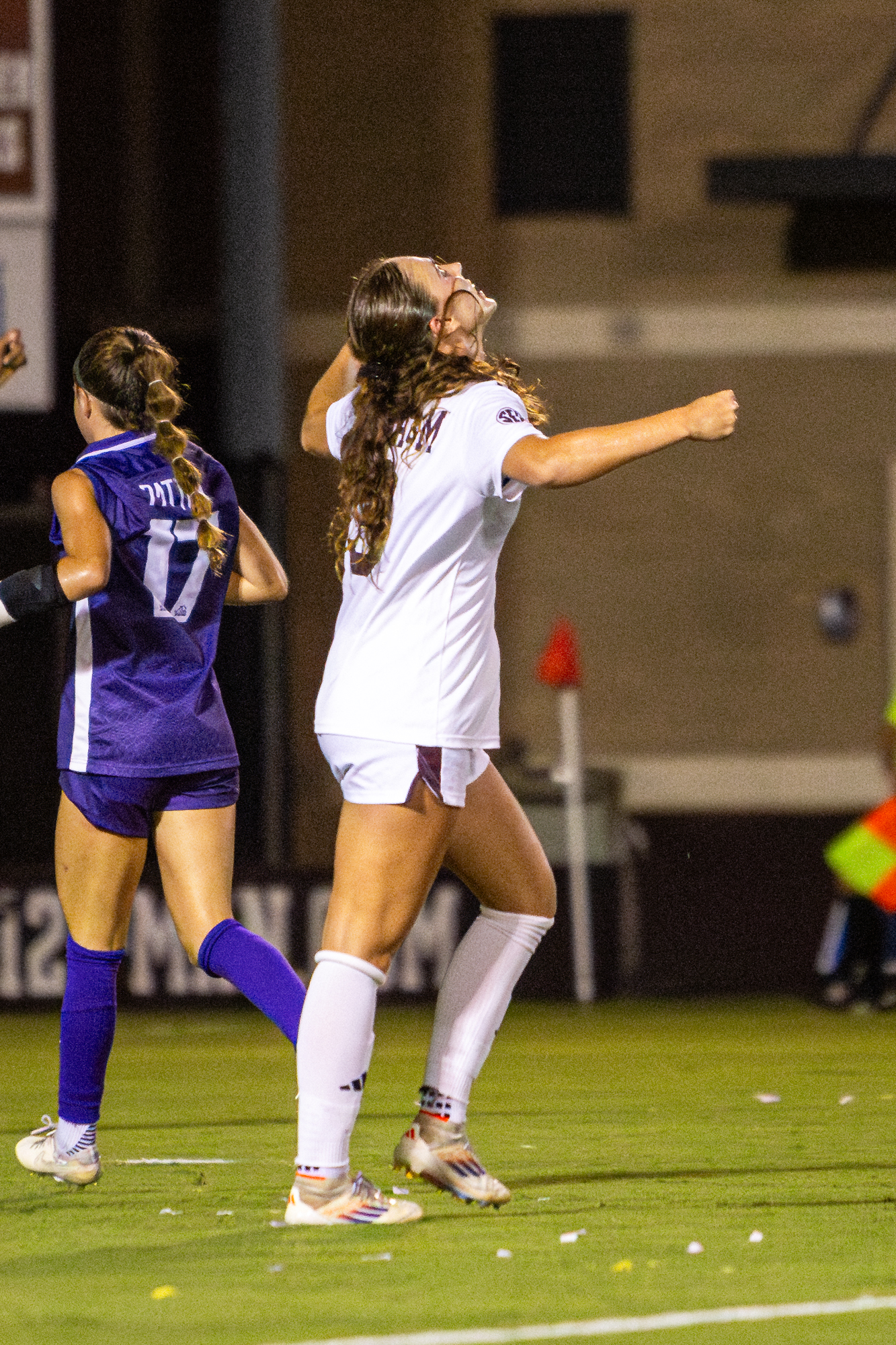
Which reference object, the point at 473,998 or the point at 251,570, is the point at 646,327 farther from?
the point at 473,998

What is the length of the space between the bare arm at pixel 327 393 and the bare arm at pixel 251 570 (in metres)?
0.35

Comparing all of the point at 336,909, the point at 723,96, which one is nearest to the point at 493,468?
the point at 336,909

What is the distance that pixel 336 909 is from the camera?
394 cm

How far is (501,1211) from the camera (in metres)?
4.24

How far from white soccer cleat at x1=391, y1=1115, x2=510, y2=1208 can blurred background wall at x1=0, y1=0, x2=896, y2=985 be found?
7.88 m

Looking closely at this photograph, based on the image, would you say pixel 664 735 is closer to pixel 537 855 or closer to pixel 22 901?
pixel 22 901

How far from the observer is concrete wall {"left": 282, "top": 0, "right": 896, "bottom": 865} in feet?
39.9

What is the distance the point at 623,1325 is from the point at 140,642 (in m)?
1.82

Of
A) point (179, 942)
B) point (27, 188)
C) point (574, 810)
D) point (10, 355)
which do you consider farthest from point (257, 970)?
point (27, 188)

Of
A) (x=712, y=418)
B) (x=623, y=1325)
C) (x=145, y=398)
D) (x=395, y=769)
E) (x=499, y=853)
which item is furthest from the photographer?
(x=145, y=398)

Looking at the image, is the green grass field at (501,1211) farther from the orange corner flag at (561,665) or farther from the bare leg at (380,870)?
the orange corner flag at (561,665)

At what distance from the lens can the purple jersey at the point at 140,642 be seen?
4.38 metres

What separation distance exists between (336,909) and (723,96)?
921 cm

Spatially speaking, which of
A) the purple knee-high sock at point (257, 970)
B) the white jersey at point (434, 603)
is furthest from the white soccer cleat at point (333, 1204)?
the white jersey at point (434, 603)
